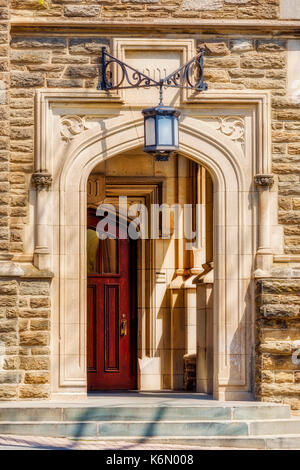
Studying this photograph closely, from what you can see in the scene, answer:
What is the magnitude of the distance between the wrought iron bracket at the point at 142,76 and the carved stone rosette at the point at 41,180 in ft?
4.05

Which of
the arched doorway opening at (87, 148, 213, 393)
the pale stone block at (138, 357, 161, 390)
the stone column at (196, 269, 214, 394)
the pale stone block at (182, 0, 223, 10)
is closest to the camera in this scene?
the pale stone block at (182, 0, 223, 10)

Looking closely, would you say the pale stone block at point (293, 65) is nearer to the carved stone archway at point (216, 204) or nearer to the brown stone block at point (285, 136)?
the carved stone archway at point (216, 204)

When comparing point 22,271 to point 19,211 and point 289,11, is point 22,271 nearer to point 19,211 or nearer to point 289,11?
point 19,211

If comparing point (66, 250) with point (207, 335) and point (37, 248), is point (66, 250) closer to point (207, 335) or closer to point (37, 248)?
point (37, 248)

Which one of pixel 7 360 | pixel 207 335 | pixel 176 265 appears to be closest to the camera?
pixel 7 360

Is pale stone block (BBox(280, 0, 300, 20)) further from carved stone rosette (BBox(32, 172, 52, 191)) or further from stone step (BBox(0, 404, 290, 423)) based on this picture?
stone step (BBox(0, 404, 290, 423))

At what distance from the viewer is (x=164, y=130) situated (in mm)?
15969

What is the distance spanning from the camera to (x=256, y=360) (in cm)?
1661

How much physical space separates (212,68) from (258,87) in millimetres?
603

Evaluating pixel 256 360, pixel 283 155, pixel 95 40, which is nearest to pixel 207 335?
pixel 256 360

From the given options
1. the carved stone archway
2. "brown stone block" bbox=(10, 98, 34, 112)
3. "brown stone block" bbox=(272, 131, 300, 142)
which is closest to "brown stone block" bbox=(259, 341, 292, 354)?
the carved stone archway

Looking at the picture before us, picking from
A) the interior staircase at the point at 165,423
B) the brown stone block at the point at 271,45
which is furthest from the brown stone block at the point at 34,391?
the brown stone block at the point at 271,45

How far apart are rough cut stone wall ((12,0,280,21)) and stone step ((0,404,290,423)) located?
470 centimetres

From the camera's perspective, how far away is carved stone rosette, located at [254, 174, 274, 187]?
16.7m
